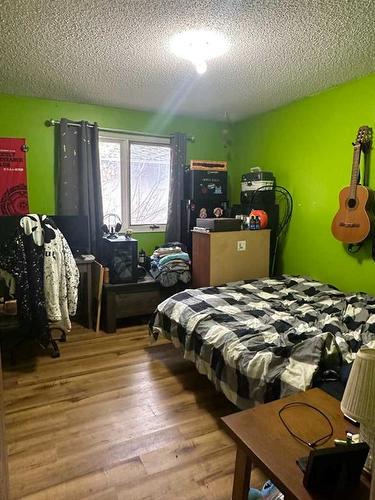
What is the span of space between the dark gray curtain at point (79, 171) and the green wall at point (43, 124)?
11 centimetres

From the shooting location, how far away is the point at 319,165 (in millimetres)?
3027

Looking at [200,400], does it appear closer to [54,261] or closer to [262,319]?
[262,319]

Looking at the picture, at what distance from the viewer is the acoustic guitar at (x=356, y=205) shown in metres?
2.49

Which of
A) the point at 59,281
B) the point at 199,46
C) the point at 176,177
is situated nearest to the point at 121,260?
the point at 59,281

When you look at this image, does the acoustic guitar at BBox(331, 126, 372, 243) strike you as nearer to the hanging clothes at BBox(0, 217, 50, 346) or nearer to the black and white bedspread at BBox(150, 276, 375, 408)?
the black and white bedspread at BBox(150, 276, 375, 408)

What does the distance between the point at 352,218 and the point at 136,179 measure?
7.77ft

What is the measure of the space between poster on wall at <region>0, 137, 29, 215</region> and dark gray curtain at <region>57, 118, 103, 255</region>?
0.34 metres

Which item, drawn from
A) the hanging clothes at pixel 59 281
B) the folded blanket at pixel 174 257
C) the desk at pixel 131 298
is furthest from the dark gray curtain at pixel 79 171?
the hanging clothes at pixel 59 281

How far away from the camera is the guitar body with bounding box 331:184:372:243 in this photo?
8.14ft

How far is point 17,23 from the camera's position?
72.9 inches

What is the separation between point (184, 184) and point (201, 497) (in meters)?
3.04

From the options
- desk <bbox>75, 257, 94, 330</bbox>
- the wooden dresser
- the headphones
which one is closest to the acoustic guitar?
the wooden dresser

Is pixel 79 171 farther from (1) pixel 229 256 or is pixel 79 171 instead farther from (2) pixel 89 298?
(1) pixel 229 256

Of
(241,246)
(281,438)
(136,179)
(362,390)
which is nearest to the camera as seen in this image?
(362,390)
